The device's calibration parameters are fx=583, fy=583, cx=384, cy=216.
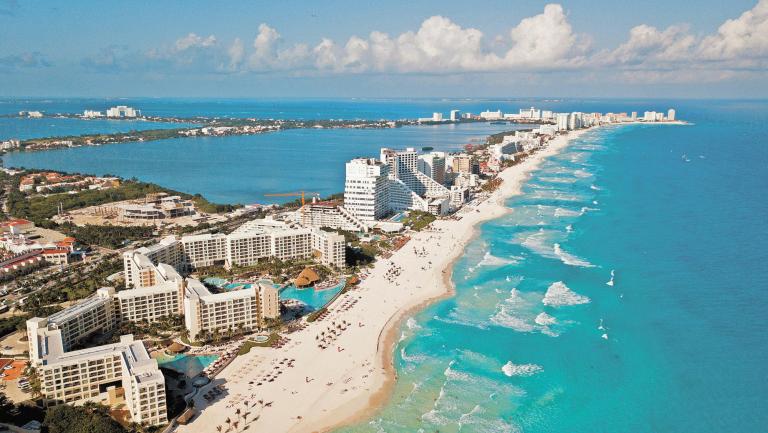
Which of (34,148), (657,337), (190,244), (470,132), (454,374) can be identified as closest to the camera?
(454,374)

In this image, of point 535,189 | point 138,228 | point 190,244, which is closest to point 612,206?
point 535,189

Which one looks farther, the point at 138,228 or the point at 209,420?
the point at 138,228

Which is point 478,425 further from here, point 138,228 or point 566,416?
point 138,228

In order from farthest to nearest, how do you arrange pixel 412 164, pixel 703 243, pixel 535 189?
pixel 535 189 → pixel 412 164 → pixel 703 243

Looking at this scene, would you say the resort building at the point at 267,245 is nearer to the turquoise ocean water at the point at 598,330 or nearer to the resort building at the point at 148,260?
the resort building at the point at 148,260

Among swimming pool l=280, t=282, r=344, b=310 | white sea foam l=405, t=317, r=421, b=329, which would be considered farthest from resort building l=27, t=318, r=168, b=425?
white sea foam l=405, t=317, r=421, b=329

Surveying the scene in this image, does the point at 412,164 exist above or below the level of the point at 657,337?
above

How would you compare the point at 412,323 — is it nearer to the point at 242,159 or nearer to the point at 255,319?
the point at 255,319

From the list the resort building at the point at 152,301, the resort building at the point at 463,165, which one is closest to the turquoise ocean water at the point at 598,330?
the resort building at the point at 152,301
